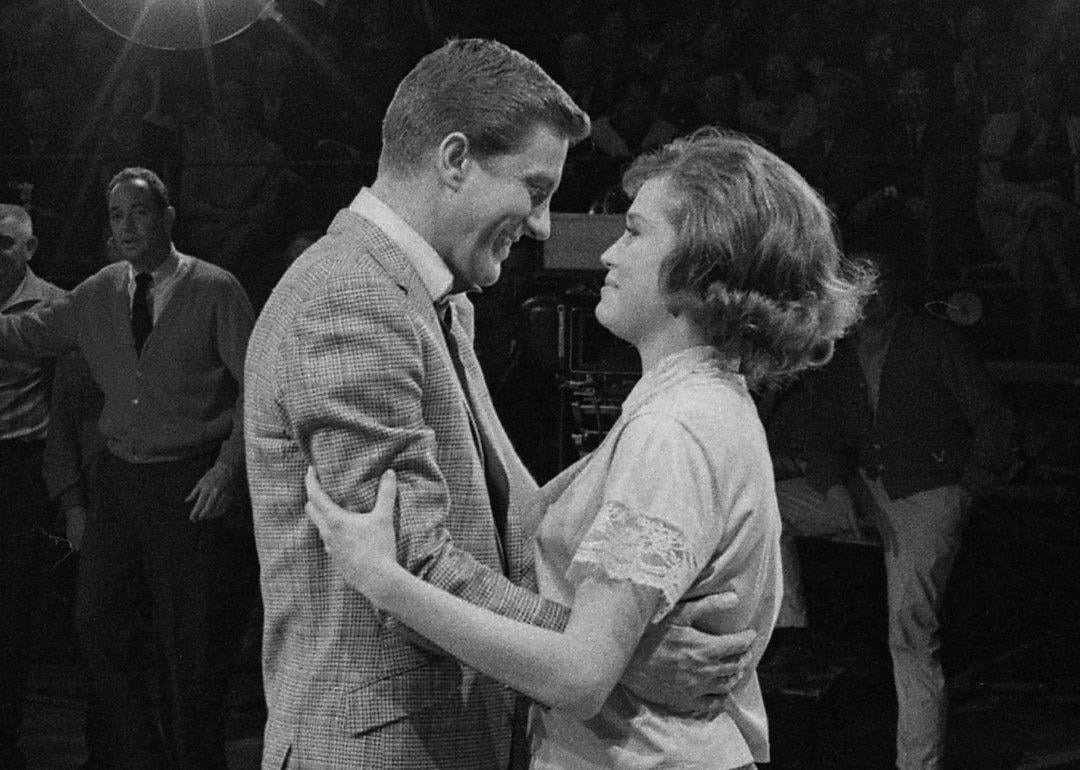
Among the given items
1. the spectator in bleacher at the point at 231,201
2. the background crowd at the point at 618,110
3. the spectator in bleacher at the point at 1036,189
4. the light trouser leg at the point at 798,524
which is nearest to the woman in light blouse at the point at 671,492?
the light trouser leg at the point at 798,524

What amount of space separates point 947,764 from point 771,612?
345 centimetres

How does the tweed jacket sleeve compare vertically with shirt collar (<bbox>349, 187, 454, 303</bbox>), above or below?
below

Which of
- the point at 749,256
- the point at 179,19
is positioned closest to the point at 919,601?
the point at 749,256

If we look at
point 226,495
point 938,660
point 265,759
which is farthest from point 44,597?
point 265,759

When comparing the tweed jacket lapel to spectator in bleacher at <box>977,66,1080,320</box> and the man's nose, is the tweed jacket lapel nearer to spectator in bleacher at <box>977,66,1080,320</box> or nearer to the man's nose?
the man's nose

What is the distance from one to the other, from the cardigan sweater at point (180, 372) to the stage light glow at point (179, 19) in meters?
2.89

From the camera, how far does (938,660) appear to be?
510cm

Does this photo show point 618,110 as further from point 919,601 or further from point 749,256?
point 749,256

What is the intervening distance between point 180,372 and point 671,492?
347 cm

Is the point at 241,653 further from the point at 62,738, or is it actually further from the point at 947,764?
the point at 947,764

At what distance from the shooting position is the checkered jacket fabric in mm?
1803

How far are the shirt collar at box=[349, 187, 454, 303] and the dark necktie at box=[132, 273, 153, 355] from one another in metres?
3.21

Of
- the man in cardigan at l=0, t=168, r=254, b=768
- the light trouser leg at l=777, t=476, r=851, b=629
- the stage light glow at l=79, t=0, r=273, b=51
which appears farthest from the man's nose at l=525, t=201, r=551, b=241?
the stage light glow at l=79, t=0, r=273, b=51

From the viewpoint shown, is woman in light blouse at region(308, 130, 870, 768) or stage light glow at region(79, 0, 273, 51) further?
stage light glow at region(79, 0, 273, 51)
